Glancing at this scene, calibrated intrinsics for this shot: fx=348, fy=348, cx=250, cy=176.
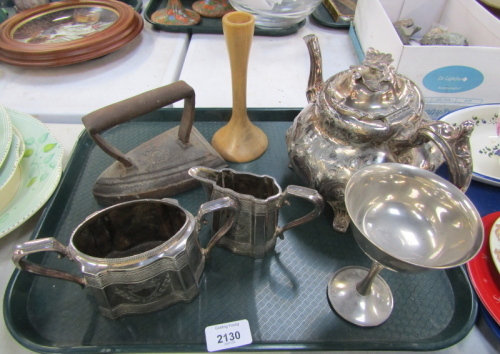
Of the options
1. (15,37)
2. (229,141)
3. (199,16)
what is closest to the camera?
(229,141)

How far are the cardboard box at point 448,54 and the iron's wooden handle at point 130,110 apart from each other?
1.41 feet

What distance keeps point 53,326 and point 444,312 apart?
1.78 ft

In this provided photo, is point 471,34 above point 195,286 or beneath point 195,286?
above

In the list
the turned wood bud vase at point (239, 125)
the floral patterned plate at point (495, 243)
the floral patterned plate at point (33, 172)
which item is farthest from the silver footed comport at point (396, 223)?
the floral patterned plate at point (33, 172)

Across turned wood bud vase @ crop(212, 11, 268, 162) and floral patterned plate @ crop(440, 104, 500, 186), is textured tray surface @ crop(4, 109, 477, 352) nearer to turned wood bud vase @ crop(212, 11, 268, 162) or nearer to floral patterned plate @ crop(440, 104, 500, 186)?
turned wood bud vase @ crop(212, 11, 268, 162)

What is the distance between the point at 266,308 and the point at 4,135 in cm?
52

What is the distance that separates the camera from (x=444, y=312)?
49 centimetres

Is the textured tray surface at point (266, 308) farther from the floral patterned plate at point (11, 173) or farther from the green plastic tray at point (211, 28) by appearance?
the green plastic tray at point (211, 28)

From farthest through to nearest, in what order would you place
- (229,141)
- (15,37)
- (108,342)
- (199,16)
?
(199,16) → (15,37) → (229,141) → (108,342)

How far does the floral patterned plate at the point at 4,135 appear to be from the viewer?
57 centimetres

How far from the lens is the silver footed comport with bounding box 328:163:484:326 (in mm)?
424

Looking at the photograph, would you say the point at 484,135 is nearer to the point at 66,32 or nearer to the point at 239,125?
the point at 239,125

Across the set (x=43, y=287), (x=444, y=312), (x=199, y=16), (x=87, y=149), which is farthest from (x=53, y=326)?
(x=199, y=16)

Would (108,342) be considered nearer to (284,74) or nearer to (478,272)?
(478,272)
